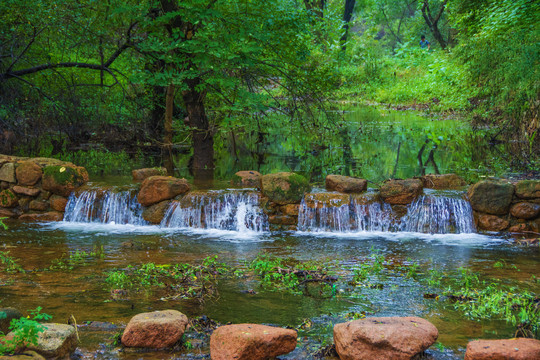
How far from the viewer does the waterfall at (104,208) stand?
994 centimetres

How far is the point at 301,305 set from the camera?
17.8ft

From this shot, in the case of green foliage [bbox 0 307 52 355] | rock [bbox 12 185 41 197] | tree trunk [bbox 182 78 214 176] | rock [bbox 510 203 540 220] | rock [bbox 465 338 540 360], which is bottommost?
rock [bbox 465 338 540 360]

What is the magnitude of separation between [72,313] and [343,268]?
3.37 m

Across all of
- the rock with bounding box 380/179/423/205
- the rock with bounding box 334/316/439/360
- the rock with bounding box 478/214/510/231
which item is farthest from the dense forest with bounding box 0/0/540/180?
the rock with bounding box 334/316/439/360

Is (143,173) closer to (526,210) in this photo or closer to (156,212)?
(156,212)

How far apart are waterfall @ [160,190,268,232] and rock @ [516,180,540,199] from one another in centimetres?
437

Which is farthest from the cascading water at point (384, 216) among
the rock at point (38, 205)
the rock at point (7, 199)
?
the rock at point (7, 199)

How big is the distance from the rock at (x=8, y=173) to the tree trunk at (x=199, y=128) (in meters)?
3.96

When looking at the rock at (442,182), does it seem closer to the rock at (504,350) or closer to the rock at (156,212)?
the rock at (156,212)

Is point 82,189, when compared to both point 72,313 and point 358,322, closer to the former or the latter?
point 72,313

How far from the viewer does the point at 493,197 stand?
9055 millimetres

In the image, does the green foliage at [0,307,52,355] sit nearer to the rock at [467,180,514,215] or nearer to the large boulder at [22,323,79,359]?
the large boulder at [22,323,79,359]

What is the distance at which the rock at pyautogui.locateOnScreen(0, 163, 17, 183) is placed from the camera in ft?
33.9

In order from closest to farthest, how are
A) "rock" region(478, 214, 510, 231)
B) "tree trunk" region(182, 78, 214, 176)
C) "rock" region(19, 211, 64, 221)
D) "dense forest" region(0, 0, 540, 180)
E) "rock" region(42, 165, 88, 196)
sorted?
1. "rock" region(478, 214, 510, 231)
2. "rock" region(19, 211, 64, 221)
3. "rock" region(42, 165, 88, 196)
4. "dense forest" region(0, 0, 540, 180)
5. "tree trunk" region(182, 78, 214, 176)
